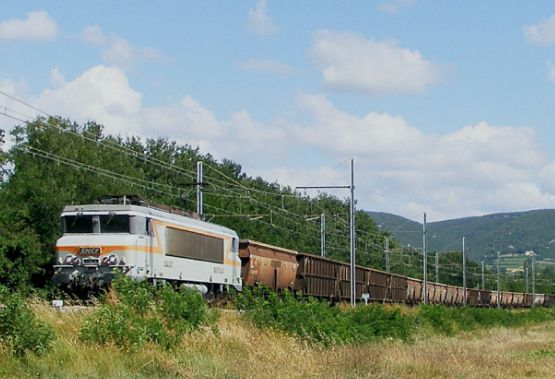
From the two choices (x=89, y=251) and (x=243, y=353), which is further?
(x=89, y=251)

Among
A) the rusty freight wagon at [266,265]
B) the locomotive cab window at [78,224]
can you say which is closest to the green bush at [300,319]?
the locomotive cab window at [78,224]

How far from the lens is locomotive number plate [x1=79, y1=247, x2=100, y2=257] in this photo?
25812mm

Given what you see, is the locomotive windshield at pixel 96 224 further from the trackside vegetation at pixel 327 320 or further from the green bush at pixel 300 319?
the green bush at pixel 300 319

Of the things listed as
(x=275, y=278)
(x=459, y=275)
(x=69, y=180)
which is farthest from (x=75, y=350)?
(x=459, y=275)

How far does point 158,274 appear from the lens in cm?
2688

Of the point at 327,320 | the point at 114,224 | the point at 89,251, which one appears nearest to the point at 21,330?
the point at 327,320

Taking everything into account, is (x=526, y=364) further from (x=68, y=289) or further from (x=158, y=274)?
(x=68, y=289)

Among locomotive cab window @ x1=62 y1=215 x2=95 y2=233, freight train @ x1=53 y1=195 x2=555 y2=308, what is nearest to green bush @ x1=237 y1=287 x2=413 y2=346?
freight train @ x1=53 y1=195 x2=555 y2=308

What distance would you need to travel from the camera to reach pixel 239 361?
52.6 ft

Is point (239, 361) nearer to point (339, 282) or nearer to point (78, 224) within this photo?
point (78, 224)

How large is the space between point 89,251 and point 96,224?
0.98 metres

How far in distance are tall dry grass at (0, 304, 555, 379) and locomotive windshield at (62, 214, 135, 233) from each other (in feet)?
22.2

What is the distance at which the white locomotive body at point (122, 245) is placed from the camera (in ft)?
83.4

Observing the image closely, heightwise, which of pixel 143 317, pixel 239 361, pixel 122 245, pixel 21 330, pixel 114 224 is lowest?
pixel 239 361
